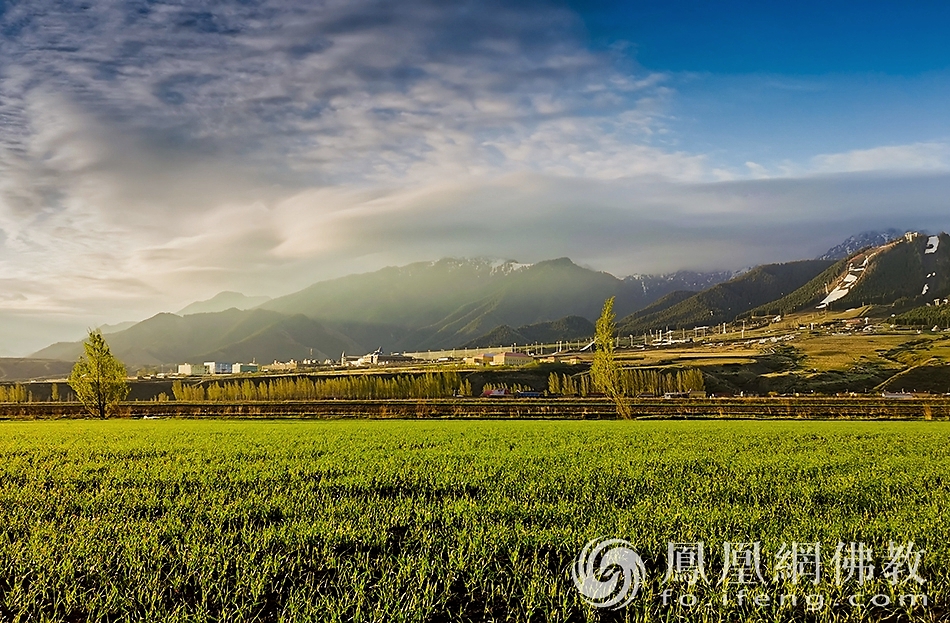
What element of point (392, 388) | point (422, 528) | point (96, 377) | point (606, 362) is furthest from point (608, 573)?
point (392, 388)

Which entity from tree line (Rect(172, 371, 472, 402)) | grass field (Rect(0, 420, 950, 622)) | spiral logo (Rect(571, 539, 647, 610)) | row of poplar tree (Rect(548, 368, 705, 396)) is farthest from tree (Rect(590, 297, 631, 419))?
tree line (Rect(172, 371, 472, 402))

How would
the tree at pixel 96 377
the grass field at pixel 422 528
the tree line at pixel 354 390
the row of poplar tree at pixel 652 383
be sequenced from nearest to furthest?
the grass field at pixel 422 528 < the tree at pixel 96 377 < the tree line at pixel 354 390 < the row of poplar tree at pixel 652 383

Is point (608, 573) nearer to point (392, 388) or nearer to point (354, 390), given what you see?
point (392, 388)

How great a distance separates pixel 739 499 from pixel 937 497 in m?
5.86

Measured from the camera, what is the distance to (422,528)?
43.1 feet

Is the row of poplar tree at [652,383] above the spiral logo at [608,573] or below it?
below

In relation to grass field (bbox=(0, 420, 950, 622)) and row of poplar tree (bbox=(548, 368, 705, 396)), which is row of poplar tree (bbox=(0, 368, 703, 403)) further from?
grass field (bbox=(0, 420, 950, 622))

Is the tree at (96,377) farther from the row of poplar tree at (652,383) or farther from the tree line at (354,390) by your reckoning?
the row of poplar tree at (652,383)

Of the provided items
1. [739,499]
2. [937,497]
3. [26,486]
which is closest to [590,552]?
[739,499]
